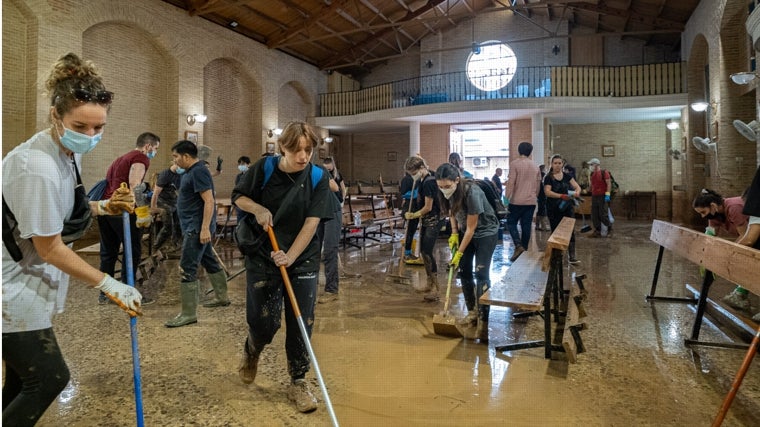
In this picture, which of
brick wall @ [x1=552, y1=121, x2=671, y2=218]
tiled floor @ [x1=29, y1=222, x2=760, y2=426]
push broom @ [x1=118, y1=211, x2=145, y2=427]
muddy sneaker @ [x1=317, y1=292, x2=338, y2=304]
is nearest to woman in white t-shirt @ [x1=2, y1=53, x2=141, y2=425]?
push broom @ [x1=118, y1=211, x2=145, y2=427]

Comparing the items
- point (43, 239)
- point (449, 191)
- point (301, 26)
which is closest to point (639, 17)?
point (301, 26)

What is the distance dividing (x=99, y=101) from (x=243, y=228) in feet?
3.60

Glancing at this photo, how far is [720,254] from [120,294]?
3805 mm

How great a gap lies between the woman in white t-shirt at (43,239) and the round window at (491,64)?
1779cm

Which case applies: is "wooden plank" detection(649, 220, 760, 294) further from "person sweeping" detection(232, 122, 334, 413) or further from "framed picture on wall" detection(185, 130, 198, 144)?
"framed picture on wall" detection(185, 130, 198, 144)

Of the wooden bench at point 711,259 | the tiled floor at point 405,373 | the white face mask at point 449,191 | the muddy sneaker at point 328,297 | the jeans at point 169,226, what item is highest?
the white face mask at point 449,191

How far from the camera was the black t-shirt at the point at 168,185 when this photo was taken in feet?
16.9

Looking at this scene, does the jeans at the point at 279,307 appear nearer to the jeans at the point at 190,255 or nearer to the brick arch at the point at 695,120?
the jeans at the point at 190,255

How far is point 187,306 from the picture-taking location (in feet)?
13.8

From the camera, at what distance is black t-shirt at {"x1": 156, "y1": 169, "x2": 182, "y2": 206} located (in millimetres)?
5164

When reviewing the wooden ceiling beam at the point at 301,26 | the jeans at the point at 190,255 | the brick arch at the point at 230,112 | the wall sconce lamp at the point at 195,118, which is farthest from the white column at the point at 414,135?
the jeans at the point at 190,255

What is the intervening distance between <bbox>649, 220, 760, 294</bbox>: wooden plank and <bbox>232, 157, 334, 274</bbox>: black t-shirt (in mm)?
2592

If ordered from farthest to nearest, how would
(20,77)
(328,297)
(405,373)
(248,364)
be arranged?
(20,77)
(328,297)
(405,373)
(248,364)

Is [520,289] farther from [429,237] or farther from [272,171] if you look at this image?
[272,171]
